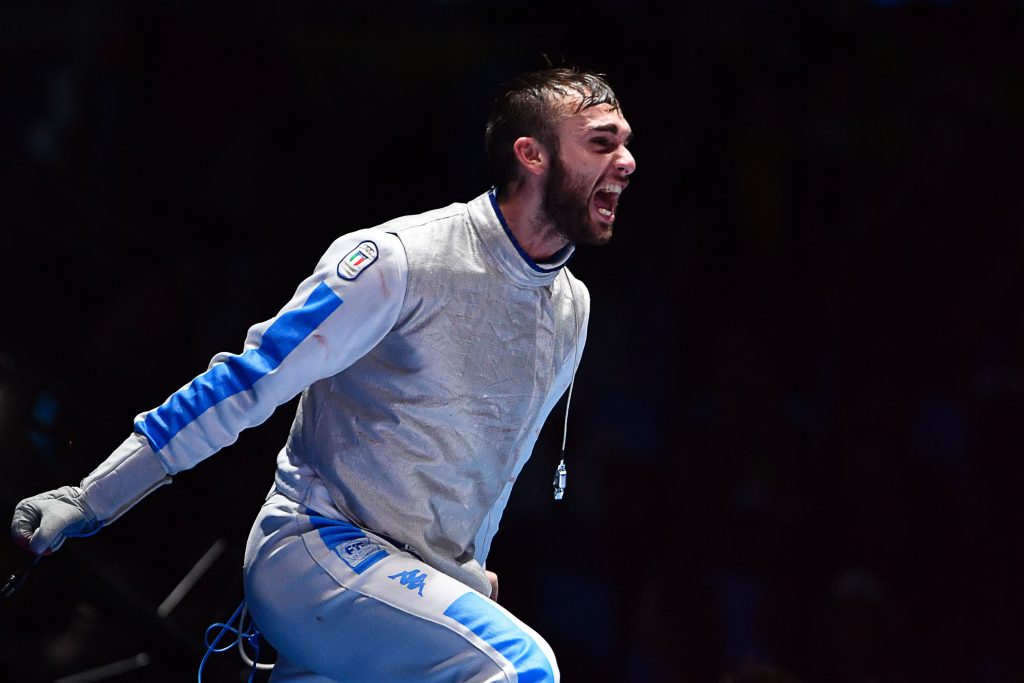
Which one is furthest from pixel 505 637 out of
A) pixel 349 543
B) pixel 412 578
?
pixel 349 543

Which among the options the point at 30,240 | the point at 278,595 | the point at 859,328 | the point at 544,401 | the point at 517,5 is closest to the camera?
the point at 278,595

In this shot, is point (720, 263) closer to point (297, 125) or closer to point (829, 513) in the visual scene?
point (829, 513)

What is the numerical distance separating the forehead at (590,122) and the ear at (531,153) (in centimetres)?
5

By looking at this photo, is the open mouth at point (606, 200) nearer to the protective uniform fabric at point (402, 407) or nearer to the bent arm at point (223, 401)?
the protective uniform fabric at point (402, 407)

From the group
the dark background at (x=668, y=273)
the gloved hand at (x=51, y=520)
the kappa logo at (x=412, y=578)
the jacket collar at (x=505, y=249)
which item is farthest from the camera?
the dark background at (x=668, y=273)

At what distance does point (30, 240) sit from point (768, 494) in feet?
7.57

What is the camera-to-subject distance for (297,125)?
3994mm

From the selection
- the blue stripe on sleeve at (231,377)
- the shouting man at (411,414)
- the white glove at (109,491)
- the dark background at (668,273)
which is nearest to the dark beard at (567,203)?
the shouting man at (411,414)

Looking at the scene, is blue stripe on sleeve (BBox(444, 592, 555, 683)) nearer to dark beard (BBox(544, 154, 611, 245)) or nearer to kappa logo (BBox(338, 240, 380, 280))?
kappa logo (BBox(338, 240, 380, 280))

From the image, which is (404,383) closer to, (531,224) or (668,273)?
(531,224)

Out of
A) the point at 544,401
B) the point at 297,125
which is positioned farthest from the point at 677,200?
the point at 544,401

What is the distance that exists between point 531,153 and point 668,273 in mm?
1910

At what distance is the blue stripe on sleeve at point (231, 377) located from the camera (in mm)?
1745

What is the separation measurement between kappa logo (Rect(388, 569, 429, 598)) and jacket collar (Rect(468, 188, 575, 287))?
52 centimetres
